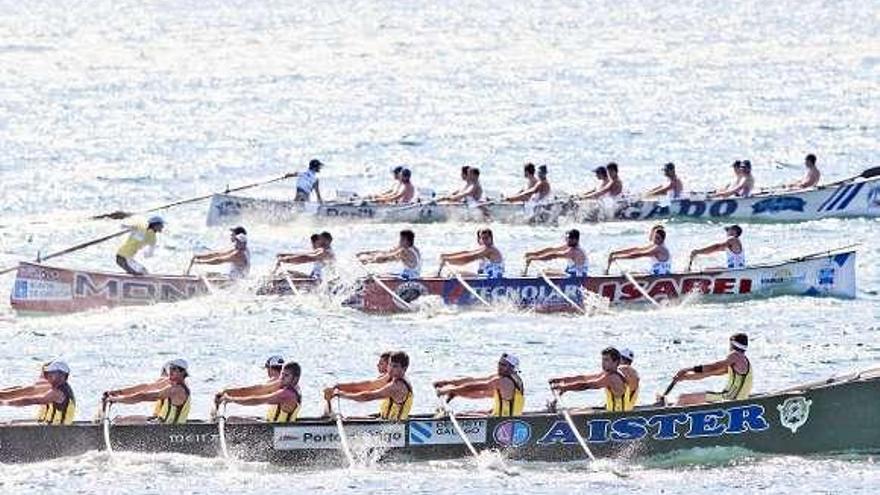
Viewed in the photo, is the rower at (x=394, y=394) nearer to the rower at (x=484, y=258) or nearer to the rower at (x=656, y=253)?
the rower at (x=484, y=258)

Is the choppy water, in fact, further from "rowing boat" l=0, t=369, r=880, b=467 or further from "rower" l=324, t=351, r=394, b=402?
"rower" l=324, t=351, r=394, b=402

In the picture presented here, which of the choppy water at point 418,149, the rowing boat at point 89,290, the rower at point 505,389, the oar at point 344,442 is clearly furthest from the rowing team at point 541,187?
the oar at point 344,442

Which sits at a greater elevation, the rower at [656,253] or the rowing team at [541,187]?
the rowing team at [541,187]

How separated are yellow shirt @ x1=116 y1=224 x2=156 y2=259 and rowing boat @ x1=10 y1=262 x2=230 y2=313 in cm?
91

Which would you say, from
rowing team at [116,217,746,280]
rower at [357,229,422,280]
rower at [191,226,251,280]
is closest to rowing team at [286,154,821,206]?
rower at [191,226,251,280]

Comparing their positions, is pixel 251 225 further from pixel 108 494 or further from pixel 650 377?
pixel 108 494

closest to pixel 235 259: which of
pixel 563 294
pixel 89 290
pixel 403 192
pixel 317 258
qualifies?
pixel 317 258


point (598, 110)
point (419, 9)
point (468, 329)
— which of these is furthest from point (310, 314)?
point (419, 9)

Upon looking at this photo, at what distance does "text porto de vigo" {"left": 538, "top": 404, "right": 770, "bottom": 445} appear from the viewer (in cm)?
3067

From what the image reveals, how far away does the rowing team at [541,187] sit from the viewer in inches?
2032

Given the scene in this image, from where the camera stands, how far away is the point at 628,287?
42.2 meters

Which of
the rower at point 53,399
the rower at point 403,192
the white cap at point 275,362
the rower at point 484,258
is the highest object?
the rower at point 403,192

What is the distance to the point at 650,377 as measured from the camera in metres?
38.0

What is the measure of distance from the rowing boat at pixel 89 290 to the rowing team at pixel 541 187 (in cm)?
899
